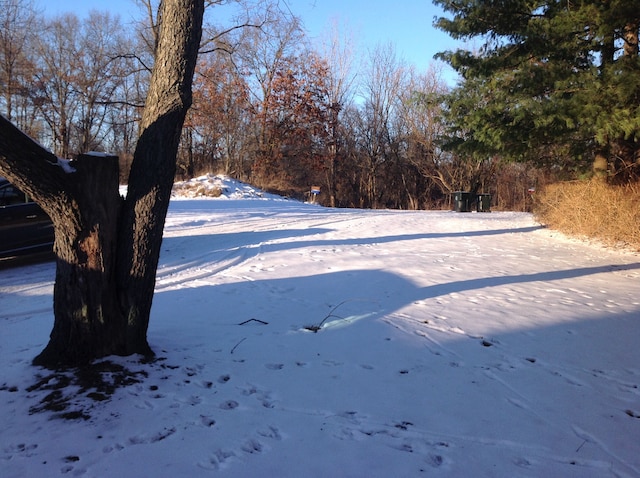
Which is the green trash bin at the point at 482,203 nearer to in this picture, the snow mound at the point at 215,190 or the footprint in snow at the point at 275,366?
the snow mound at the point at 215,190

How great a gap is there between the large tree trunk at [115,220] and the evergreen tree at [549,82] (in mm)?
9983

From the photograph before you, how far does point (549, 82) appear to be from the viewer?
1212 centimetres

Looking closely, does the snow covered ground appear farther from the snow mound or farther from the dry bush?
the snow mound

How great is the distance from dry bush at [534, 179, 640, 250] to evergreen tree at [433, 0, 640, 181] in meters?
0.83

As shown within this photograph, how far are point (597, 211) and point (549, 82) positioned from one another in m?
4.11

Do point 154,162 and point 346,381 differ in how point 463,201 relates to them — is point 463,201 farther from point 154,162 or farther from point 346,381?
point 154,162

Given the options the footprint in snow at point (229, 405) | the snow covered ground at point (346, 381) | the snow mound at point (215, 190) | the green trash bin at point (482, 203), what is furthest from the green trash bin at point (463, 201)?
the footprint in snow at point (229, 405)

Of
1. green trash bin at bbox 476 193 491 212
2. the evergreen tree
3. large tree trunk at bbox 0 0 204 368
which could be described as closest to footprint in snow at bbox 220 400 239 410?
large tree trunk at bbox 0 0 204 368

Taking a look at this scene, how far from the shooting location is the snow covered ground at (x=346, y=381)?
8.75 feet

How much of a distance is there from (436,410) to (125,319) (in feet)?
8.96

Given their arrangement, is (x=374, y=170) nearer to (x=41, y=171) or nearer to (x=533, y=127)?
→ (x=533, y=127)

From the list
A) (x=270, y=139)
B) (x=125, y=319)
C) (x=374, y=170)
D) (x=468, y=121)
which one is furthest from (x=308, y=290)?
(x=374, y=170)

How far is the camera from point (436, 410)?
3311 millimetres

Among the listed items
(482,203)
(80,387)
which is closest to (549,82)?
(80,387)
